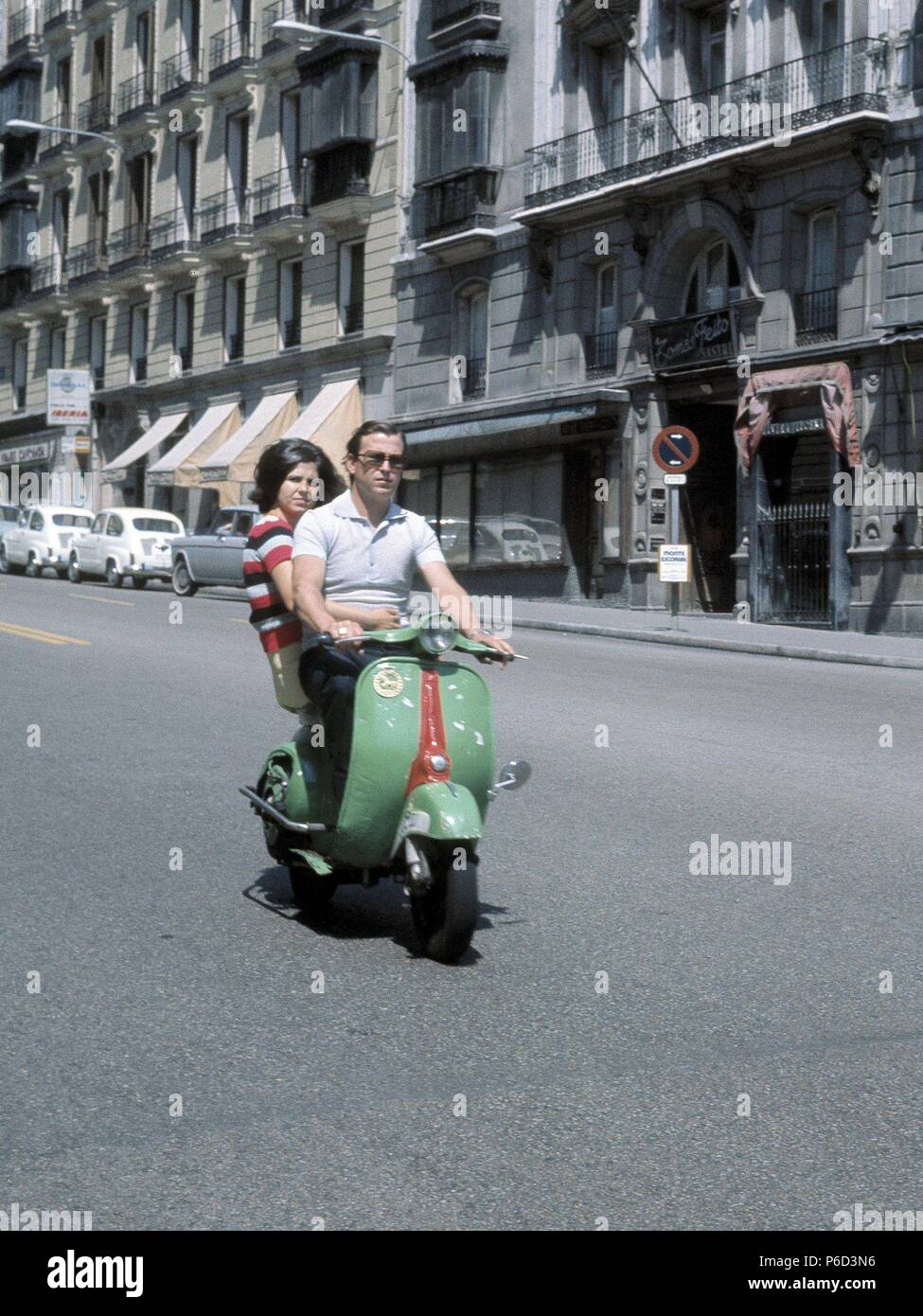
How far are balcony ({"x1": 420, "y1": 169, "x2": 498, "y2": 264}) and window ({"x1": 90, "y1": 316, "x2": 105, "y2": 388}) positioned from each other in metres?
18.5

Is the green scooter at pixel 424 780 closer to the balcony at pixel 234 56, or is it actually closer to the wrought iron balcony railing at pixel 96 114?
the balcony at pixel 234 56

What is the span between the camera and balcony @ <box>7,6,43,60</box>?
186 ft

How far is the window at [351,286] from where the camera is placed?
3997 centimetres

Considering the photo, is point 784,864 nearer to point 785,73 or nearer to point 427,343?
point 785,73

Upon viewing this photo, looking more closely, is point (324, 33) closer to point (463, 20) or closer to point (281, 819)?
point (463, 20)

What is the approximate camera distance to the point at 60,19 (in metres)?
Result: 54.8

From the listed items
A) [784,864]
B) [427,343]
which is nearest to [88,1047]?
[784,864]

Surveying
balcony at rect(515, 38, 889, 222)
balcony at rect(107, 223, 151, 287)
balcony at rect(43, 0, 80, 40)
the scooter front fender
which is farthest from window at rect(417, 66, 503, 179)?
the scooter front fender

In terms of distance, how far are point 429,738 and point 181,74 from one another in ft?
145

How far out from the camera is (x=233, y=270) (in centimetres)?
4503

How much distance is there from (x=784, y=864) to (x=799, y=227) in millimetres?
21617

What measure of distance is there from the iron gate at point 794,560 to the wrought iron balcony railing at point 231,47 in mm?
21057

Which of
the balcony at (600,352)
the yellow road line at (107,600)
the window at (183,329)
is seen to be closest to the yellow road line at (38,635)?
the yellow road line at (107,600)

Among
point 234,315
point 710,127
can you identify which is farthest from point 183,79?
point 710,127
